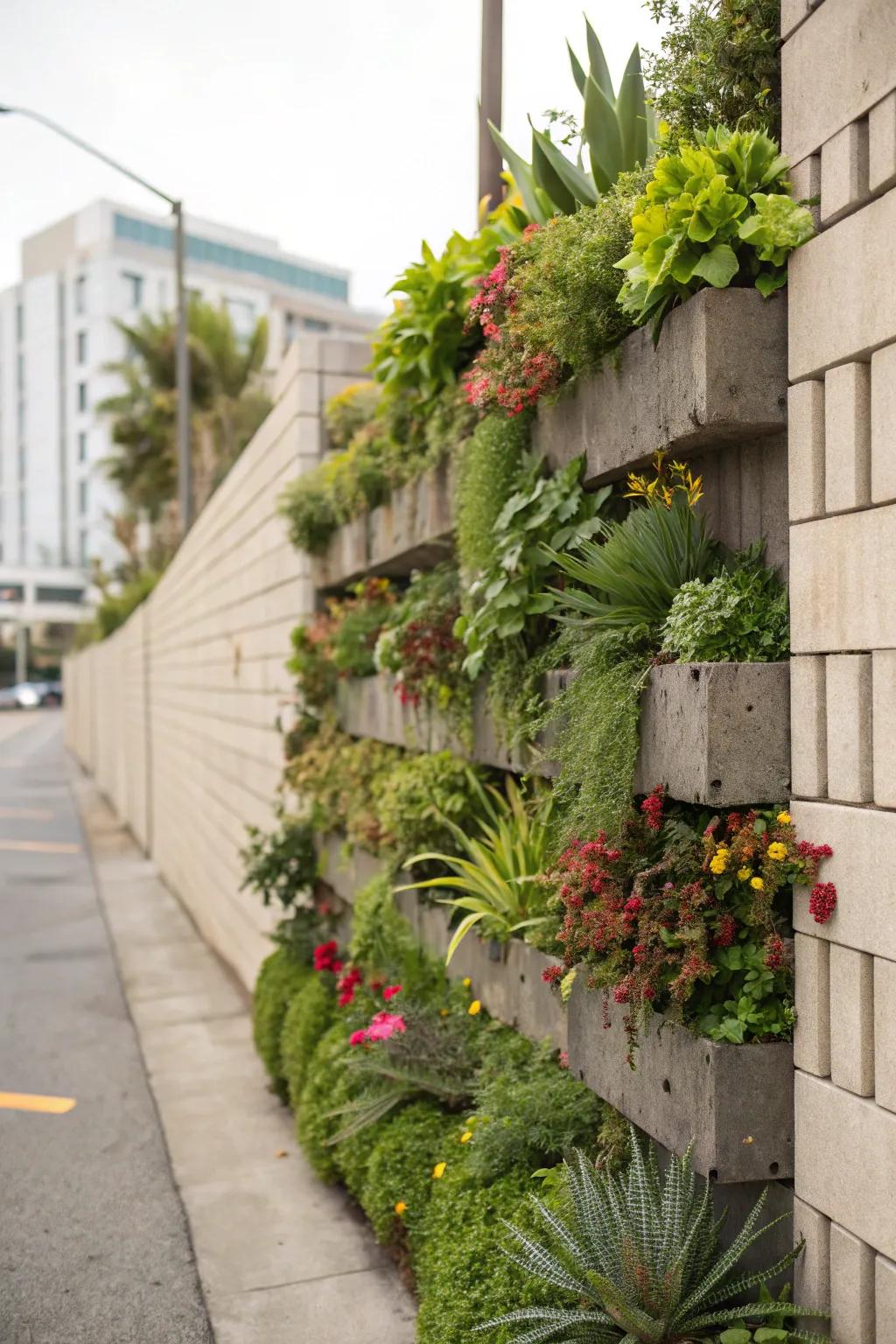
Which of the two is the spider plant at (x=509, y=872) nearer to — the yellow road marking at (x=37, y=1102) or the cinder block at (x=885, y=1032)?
Result: the cinder block at (x=885, y=1032)

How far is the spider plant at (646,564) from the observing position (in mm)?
2945

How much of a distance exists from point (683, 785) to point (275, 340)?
6343 centimetres

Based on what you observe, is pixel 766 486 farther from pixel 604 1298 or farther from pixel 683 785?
pixel 604 1298

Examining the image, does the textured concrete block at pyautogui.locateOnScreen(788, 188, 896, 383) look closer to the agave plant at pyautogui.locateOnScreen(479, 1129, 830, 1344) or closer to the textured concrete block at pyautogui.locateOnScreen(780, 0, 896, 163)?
the textured concrete block at pyautogui.locateOnScreen(780, 0, 896, 163)

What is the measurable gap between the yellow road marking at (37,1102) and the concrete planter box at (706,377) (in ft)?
15.8

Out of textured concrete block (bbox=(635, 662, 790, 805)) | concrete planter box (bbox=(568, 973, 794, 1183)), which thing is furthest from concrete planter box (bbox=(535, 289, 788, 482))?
concrete planter box (bbox=(568, 973, 794, 1183))

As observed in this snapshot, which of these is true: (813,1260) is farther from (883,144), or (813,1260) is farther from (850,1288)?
(883,144)

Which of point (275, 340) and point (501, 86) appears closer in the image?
point (501, 86)

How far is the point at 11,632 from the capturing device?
84375 millimetres

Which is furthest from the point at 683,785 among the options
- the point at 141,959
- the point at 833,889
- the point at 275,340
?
the point at 275,340

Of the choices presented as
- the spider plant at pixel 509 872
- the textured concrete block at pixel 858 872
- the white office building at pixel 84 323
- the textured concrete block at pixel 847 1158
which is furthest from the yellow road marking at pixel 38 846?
the white office building at pixel 84 323

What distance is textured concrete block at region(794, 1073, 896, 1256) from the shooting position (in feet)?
7.70

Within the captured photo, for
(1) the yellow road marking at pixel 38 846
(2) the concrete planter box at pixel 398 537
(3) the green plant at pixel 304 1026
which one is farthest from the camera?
(1) the yellow road marking at pixel 38 846

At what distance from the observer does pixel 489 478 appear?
3.86m
